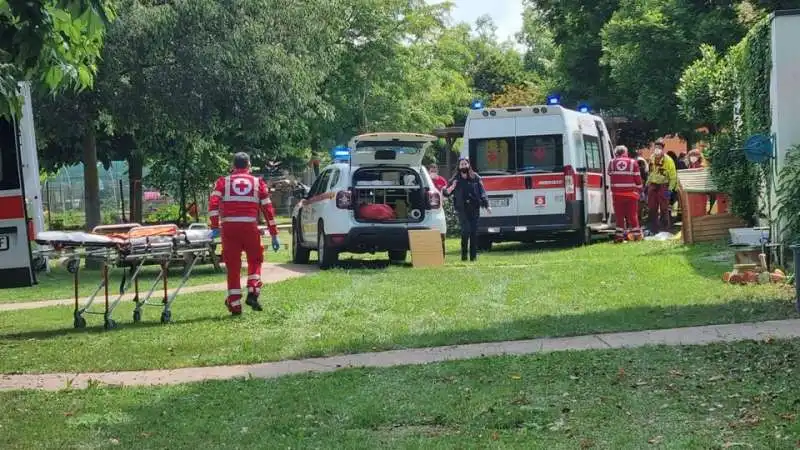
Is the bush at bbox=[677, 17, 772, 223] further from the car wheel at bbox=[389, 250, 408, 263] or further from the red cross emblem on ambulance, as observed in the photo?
the red cross emblem on ambulance

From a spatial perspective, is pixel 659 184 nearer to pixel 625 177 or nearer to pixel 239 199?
pixel 625 177

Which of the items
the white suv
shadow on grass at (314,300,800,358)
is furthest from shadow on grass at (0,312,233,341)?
the white suv

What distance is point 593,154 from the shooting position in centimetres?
2162

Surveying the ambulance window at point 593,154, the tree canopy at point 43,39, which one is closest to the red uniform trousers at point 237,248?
the tree canopy at point 43,39

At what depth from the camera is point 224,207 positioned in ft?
39.1

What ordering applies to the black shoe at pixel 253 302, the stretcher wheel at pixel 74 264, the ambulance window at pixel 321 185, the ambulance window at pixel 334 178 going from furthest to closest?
the ambulance window at pixel 321 185, the ambulance window at pixel 334 178, the black shoe at pixel 253 302, the stretcher wheel at pixel 74 264

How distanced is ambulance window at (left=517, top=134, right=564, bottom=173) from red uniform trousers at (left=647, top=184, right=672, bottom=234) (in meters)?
2.58

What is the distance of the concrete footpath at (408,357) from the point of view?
8.56 m

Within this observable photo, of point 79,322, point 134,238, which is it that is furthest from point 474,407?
point 79,322

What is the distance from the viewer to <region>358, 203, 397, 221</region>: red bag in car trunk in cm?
1681

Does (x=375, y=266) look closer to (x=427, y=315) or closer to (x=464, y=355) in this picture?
(x=427, y=315)

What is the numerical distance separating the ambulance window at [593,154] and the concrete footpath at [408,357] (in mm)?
11600

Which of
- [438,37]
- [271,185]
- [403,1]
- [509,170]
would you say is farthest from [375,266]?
[438,37]

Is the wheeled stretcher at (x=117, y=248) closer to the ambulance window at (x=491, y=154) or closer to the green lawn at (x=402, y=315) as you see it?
the green lawn at (x=402, y=315)
